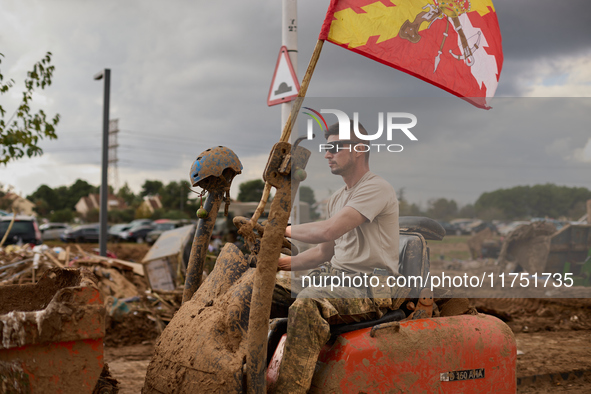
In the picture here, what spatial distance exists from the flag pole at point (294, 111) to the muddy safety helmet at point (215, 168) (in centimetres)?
56

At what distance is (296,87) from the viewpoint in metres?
5.16

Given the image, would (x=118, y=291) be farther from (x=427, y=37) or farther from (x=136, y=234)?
(x=136, y=234)

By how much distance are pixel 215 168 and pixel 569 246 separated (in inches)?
259

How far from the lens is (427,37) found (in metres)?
3.47

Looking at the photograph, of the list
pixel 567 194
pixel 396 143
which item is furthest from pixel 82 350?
pixel 567 194

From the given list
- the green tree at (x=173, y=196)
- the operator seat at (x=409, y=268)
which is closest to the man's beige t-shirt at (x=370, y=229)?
the operator seat at (x=409, y=268)

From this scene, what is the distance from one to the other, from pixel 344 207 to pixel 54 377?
63.5 inches

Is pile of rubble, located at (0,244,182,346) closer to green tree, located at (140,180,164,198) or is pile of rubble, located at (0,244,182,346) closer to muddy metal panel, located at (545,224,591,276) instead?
muddy metal panel, located at (545,224,591,276)

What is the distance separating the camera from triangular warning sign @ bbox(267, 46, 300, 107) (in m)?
5.23

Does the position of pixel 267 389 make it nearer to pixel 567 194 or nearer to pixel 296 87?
pixel 296 87

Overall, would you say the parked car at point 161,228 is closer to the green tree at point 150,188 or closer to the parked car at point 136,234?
the parked car at point 136,234

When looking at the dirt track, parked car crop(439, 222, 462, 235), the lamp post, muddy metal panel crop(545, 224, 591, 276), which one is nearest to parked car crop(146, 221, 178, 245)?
the lamp post

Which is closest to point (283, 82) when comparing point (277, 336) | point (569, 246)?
point (277, 336)

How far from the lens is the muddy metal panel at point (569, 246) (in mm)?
7664
